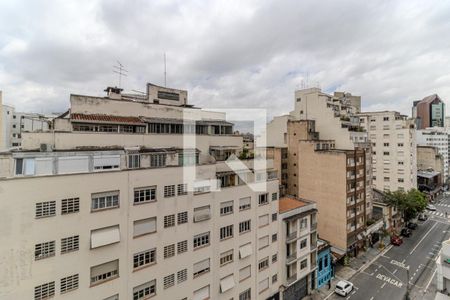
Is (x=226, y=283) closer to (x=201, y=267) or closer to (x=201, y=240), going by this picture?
(x=201, y=267)

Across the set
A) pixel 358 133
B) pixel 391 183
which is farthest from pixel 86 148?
pixel 391 183

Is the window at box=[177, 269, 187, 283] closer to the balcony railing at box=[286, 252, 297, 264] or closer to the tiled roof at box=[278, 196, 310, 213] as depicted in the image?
the tiled roof at box=[278, 196, 310, 213]

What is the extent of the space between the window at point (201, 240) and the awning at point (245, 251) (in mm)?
4206

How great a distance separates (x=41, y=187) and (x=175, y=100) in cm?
1880

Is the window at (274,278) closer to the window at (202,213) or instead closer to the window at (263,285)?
the window at (263,285)

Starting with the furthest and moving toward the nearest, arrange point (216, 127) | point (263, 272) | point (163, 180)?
1. point (216, 127)
2. point (263, 272)
3. point (163, 180)

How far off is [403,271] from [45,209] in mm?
46371

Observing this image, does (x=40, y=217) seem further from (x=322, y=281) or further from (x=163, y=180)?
(x=322, y=281)

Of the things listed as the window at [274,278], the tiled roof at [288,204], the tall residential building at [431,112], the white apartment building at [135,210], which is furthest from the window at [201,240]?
the tall residential building at [431,112]

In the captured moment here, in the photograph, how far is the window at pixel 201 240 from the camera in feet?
70.5

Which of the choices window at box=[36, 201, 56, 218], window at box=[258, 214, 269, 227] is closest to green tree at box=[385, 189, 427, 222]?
window at box=[258, 214, 269, 227]

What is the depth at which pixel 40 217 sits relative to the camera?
47.9 ft

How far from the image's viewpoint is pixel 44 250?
1472 cm

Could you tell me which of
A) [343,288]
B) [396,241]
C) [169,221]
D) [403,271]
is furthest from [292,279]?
[396,241]
